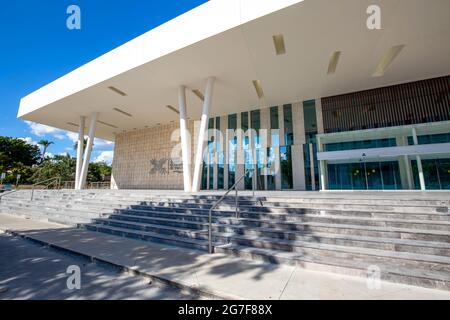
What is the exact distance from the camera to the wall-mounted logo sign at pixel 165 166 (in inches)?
701

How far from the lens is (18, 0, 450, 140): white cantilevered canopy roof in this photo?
697 centimetres

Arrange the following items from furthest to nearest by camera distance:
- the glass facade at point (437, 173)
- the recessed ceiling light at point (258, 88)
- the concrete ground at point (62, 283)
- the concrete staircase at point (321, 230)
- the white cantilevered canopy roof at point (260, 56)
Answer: the recessed ceiling light at point (258, 88) → the glass facade at point (437, 173) → the white cantilevered canopy roof at point (260, 56) → the concrete staircase at point (321, 230) → the concrete ground at point (62, 283)

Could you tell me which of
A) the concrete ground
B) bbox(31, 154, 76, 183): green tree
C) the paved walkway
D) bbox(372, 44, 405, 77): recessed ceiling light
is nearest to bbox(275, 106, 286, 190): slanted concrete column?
bbox(372, 44, 405, 77): recessed ceiling light

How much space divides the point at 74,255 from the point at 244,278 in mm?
4136

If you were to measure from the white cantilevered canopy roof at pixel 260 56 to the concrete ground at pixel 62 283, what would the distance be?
8.30 meters

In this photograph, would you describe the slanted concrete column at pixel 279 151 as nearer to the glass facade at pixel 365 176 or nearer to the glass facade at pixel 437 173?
the glass facade at pixel 365 176

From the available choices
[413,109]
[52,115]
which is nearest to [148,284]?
[413,109]

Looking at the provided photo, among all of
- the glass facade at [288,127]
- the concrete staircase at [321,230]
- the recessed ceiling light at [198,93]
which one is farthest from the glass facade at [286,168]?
the concrete staircase at [321,230]

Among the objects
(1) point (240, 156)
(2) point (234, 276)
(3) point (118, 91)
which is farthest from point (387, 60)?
(3) point (118, 91)

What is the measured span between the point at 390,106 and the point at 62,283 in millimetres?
15477

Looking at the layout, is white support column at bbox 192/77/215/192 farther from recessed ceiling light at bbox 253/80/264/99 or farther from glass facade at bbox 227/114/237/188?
glass facade at bbox 227/114/237/188

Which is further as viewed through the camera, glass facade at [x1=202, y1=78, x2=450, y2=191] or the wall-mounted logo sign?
the wall-mounted logo sign

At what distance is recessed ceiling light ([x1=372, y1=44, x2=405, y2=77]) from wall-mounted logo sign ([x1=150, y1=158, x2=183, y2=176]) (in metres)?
14.9

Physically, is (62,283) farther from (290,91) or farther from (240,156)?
(290,91)
